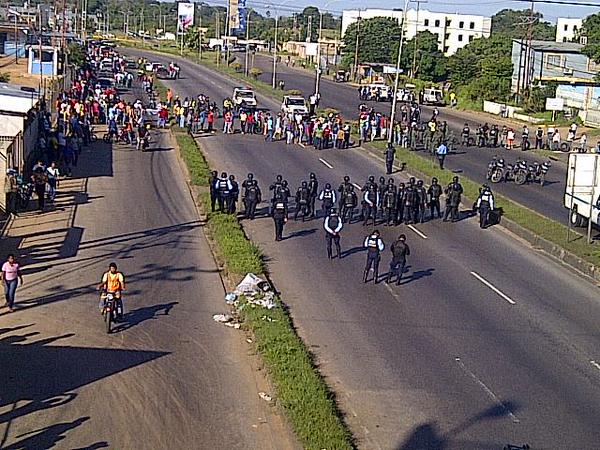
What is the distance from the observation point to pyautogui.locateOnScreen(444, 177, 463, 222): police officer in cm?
2811

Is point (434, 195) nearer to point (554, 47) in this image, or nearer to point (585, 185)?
point (585, 185)

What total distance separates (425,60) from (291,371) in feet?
269

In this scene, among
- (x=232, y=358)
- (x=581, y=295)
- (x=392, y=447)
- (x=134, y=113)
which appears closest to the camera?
(x=392, y=447)

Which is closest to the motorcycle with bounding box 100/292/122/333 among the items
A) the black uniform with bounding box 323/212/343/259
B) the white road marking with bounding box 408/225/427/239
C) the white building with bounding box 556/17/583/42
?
the black uniform with bounding box 323/212/343/259

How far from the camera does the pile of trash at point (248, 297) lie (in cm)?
1752

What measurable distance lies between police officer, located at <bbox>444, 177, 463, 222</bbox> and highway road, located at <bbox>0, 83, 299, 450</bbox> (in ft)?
24.0

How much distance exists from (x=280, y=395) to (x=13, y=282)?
20.4 ft

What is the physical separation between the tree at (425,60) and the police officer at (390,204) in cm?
6726

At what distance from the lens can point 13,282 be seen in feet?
56.0

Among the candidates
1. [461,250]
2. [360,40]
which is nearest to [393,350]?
[461,250]

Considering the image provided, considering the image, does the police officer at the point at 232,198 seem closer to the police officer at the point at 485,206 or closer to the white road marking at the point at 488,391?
the police officer at the point at 485,206

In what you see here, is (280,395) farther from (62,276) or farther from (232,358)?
(62,276)

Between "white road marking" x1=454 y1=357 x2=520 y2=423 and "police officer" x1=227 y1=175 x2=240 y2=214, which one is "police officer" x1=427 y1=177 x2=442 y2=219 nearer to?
"police officer" x1=227 y1=175 x2=240 y2=214

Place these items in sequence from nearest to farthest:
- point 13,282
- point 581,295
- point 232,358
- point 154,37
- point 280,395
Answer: point 280,395 → point 232,358 → point 13,282 → point 581,295 → point 154,37
